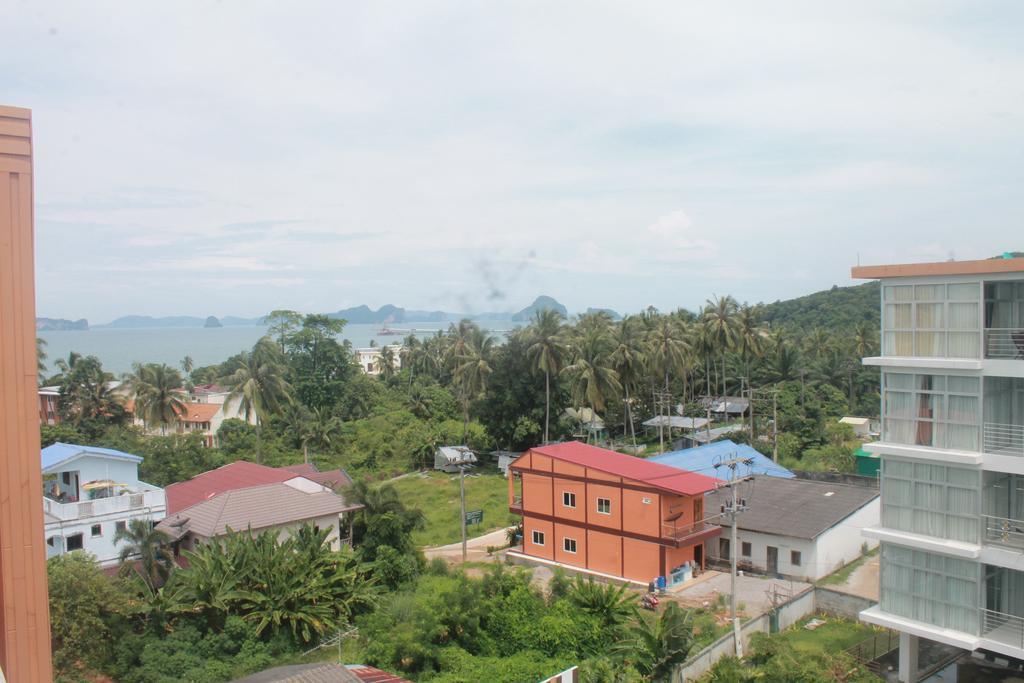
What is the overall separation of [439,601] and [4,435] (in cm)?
1451


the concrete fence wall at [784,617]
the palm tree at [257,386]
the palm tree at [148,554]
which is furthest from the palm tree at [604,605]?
the palm tree at [257,386]

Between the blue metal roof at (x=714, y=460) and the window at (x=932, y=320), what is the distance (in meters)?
15.5

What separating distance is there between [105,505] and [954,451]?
2298cm

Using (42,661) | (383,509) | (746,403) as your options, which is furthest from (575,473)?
(746,403)

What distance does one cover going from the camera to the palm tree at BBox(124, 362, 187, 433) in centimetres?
4078

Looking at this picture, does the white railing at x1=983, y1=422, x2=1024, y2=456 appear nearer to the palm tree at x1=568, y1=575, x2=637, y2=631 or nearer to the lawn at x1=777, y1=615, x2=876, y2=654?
the lawn at x1=777, y1=615, x2=876, y2=654

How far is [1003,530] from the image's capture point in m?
14.3

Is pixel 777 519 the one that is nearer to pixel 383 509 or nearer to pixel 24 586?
pixel 383 509

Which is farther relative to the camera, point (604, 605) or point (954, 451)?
point (604, 605)

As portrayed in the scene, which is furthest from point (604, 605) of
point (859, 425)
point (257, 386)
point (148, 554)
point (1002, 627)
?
point (859, 425)

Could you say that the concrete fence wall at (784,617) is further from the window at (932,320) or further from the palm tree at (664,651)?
the window at (932,320)

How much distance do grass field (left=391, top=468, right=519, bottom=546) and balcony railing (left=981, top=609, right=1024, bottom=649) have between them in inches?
685

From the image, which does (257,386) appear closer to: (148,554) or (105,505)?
(105,505)

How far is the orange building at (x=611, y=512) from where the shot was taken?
23031 mm
